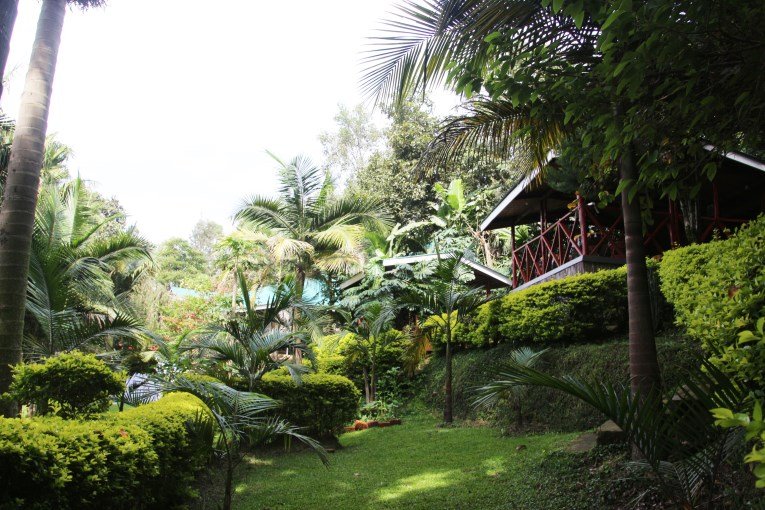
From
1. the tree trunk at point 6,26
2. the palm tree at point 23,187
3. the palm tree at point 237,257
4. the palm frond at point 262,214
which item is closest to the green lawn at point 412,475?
the palm tree at point 23,187

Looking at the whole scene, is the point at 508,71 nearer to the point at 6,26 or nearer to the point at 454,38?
the point at 454,38

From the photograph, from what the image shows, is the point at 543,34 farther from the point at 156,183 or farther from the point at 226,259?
the point at 156,183

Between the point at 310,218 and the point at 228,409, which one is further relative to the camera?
the point at 310,218

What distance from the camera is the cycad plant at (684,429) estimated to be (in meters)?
3.50

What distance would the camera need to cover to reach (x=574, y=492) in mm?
5238

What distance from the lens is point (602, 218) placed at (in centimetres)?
1428

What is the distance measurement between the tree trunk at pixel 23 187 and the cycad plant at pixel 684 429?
4.79m

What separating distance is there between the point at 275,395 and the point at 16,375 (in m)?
5.92

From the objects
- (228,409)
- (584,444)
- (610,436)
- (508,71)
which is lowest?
(584,444)

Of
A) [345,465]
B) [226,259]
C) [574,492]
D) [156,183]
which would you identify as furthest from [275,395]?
[156,183]

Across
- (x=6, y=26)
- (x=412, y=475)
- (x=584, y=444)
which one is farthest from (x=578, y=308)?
(x=6, y=26)

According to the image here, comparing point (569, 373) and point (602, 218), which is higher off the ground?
point (602, 218)

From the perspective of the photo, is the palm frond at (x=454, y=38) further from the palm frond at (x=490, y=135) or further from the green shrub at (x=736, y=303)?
the green shrub at (x=736, y=303)

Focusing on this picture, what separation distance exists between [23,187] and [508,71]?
4.92 metres
